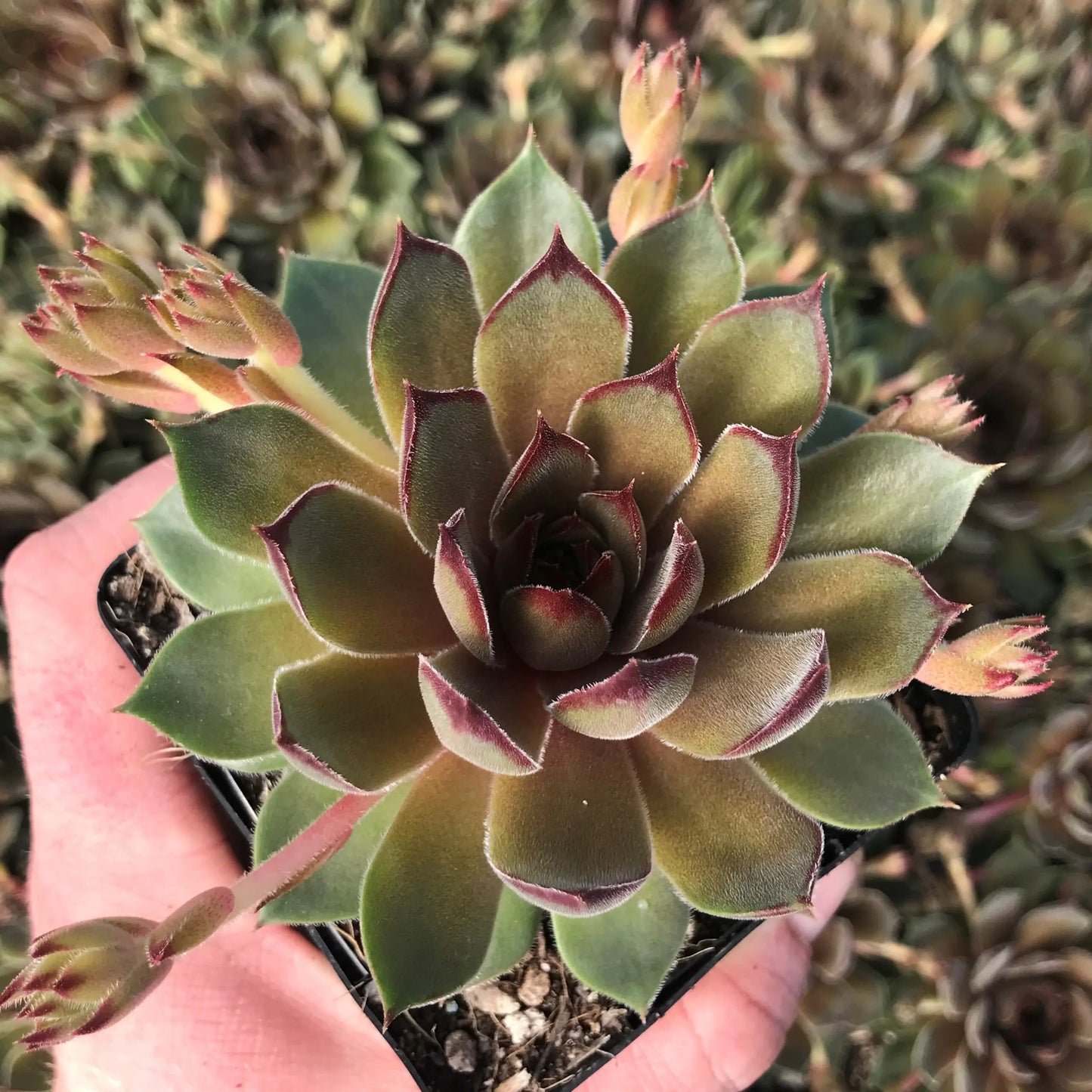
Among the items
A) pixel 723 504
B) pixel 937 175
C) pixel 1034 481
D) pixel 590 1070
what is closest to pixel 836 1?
pixel 937 175

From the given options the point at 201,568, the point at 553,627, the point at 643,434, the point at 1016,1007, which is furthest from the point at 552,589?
the point at 1016,1007

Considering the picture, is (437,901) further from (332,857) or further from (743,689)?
(743,689)

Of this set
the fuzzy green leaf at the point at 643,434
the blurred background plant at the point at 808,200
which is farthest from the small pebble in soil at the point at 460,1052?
the blurred background plant at the point at 808,200

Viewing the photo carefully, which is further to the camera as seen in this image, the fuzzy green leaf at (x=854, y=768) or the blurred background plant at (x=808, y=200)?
the blurred background plant at (x=808, y=200)

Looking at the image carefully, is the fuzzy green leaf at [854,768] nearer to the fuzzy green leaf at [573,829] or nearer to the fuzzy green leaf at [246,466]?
the fuzzy green leaf at [573,829]

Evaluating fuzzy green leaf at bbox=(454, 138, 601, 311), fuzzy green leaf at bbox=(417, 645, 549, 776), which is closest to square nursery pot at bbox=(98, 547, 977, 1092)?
fuzzy green leaf at bbox=(417, 645, 549, 776)

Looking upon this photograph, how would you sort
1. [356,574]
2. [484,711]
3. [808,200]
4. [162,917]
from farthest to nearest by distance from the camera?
[808,200] → [162,917] → [356,574] → [484,711]

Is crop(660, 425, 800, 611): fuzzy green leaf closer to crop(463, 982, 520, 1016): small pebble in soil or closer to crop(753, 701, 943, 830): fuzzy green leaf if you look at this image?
crop(753, 701, 943, 830): fuzzy green leaf

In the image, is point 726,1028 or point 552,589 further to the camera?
point 726,1028
